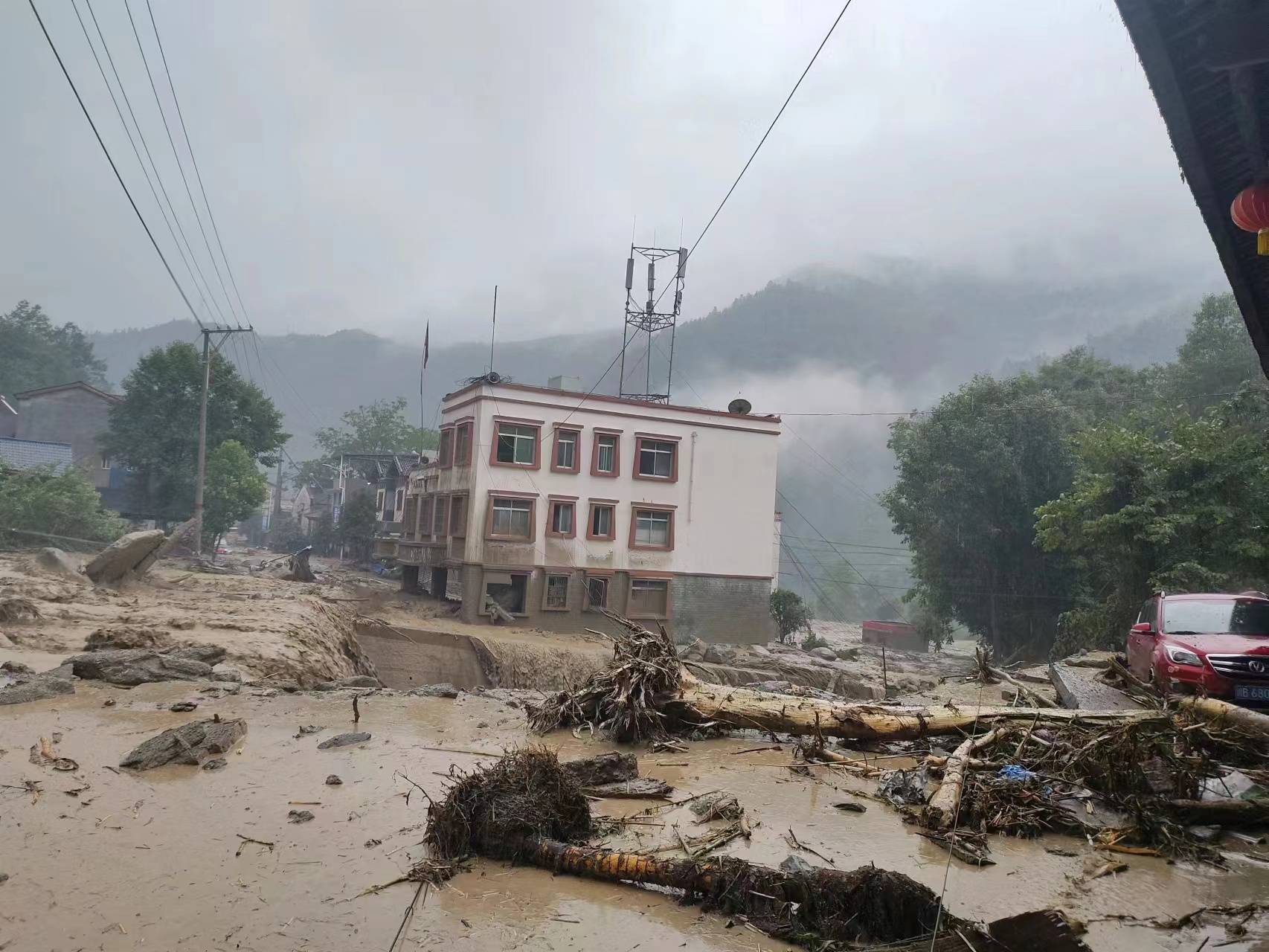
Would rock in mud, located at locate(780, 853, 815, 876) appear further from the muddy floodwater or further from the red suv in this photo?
the red suv

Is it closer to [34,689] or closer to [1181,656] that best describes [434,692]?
[34,689]

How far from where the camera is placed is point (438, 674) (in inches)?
969

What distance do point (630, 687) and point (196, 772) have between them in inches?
192

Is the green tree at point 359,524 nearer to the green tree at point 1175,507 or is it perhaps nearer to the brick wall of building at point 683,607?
the brick wall of building at point 683,607

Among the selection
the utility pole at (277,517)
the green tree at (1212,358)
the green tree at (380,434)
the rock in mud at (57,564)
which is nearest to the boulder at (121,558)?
the rock in mud at (57,564)

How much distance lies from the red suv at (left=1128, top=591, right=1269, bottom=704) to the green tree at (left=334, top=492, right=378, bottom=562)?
54.2 meters

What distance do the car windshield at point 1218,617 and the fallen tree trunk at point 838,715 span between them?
118 inches

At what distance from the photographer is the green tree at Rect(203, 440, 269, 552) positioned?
4525 centimetres

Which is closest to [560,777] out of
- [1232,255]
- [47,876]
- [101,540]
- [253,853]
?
[253,853]

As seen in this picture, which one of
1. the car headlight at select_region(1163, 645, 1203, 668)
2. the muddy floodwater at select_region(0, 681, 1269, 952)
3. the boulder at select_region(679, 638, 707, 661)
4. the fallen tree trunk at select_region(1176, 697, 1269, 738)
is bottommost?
the boulder at select_region(679, 638, 707, 661)

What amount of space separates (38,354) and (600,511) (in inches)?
2295

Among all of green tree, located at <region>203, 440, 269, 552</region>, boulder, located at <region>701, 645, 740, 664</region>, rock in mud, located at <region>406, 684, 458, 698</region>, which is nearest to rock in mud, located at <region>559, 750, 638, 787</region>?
rock in mud, located at <region>406, 684, 458, 698</region>

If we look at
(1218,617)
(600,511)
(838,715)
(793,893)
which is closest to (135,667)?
(838,715)

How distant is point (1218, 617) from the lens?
1054 centimetres
